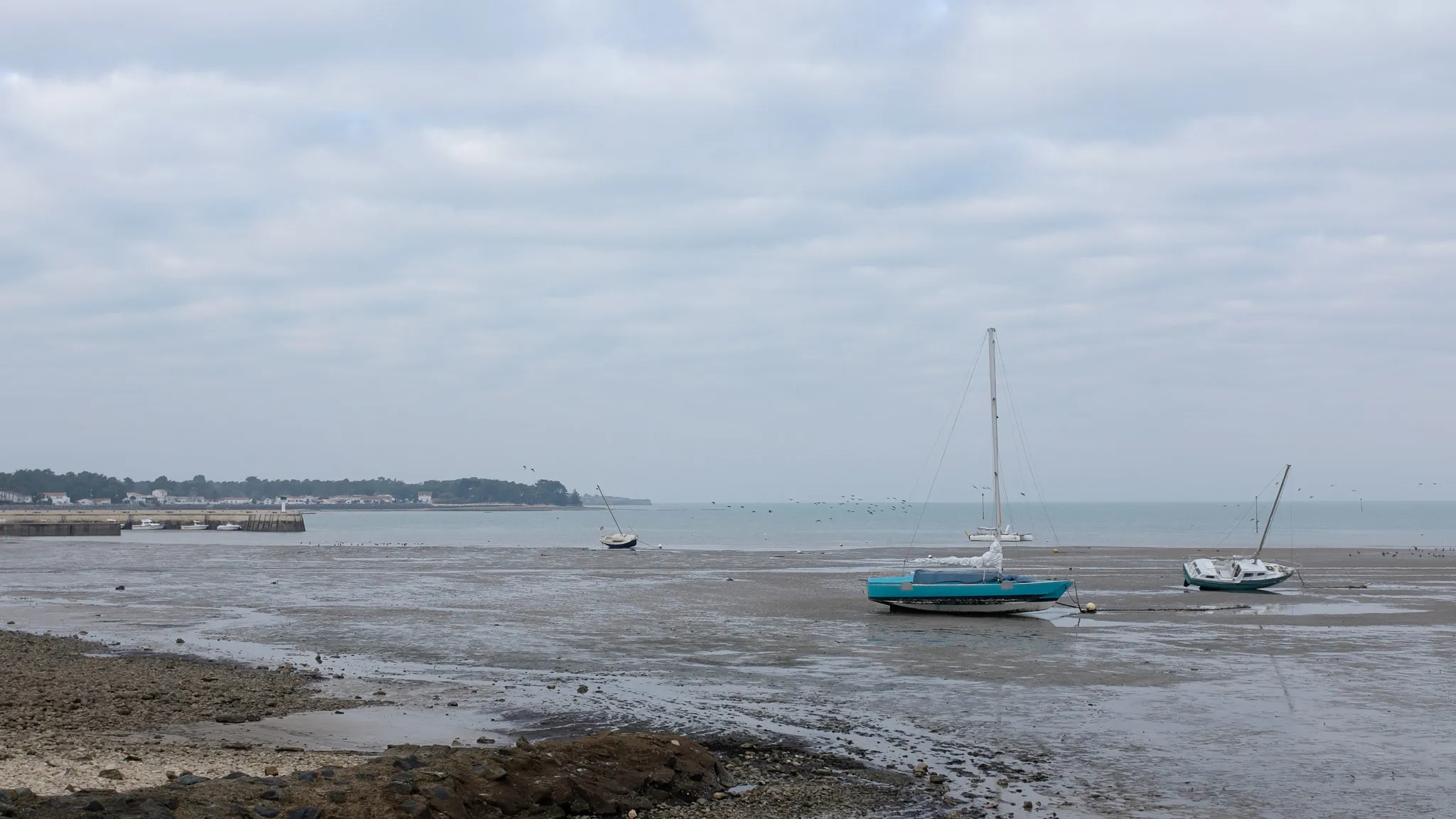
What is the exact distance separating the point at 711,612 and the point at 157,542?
85.1 m

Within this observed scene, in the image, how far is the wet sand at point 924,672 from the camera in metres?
17.0

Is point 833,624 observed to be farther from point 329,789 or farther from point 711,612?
point 329,789

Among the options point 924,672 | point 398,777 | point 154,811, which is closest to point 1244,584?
point 924,672

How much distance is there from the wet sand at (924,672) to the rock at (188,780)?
4038 millimetres

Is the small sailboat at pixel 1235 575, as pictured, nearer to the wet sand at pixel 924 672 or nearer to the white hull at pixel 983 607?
the wet sand at pixel 924 672

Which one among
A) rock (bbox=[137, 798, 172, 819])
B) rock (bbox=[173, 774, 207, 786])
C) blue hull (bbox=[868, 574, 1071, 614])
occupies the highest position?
rock (bbox=[137, 798, 172, 819])

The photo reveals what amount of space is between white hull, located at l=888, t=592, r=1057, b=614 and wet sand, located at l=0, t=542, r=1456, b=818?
1.76 ft

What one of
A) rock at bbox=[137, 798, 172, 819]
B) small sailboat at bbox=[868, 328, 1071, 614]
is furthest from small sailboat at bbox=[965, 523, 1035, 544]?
rock at bbox=[137, 798, 172, 819]

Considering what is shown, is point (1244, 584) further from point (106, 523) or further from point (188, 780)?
point (106, 523)

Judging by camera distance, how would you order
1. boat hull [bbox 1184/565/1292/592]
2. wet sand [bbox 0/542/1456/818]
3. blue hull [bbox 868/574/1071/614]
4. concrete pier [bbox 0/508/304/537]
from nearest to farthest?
wet sand [bbox 0/542/1456/818] < blue hull [bbox 868/574/1071/614] < boat hull [bbox 1184/565/1292/592] < concrete pier [bbox 0/508/304/537]

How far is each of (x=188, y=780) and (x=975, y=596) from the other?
31.9 m

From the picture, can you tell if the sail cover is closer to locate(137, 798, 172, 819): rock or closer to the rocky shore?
the rocky shore

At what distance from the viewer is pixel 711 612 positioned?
41.4 meters

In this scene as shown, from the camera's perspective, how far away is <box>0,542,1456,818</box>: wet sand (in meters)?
17.0
